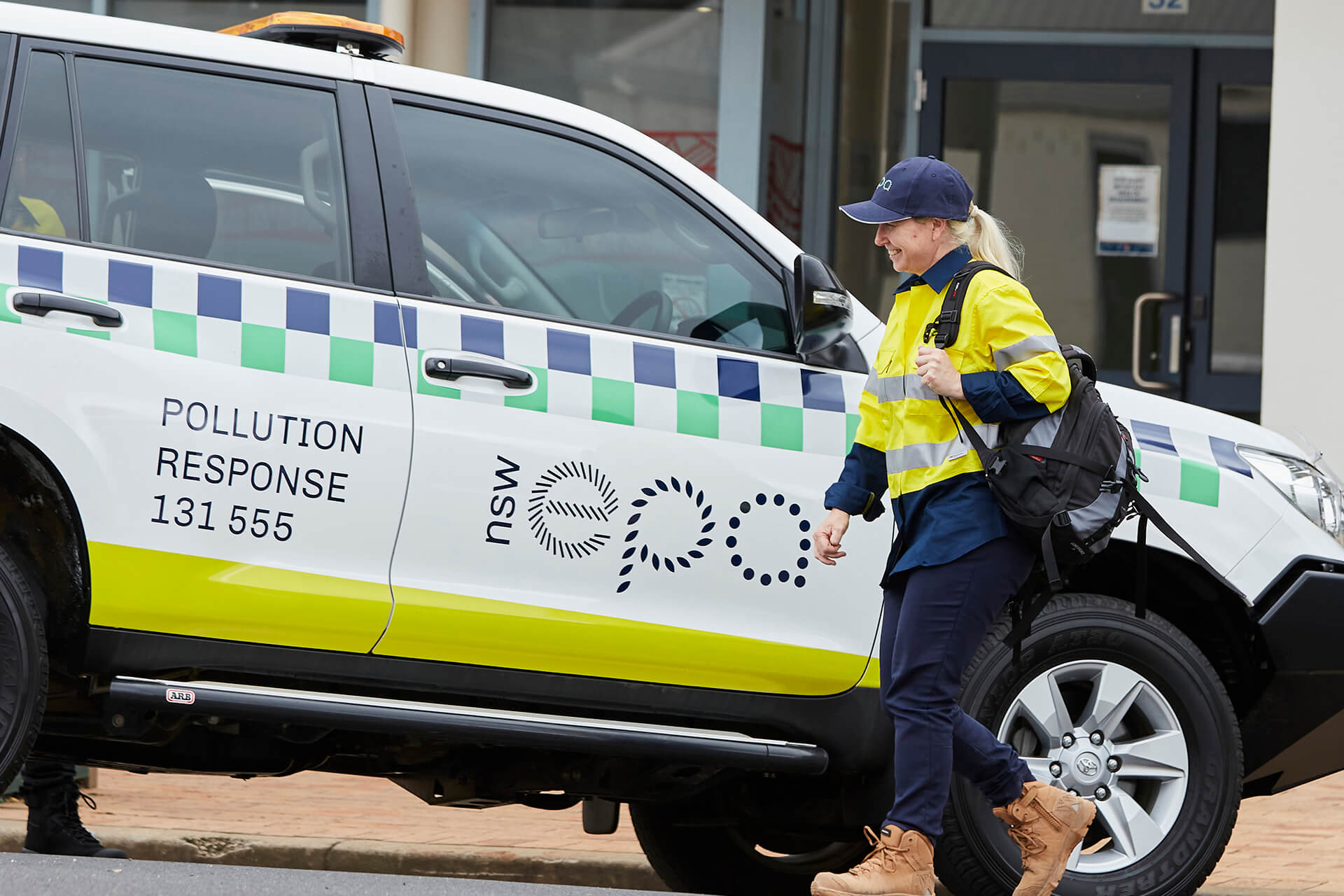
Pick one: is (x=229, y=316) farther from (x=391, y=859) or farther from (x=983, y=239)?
(x=391, y=859)

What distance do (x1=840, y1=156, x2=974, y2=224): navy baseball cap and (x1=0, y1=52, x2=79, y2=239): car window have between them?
168cm

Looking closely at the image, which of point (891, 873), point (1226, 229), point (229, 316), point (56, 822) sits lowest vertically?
point (56, 822)

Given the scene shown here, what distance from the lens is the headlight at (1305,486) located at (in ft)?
13.9

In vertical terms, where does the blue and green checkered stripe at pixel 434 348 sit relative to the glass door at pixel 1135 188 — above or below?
below

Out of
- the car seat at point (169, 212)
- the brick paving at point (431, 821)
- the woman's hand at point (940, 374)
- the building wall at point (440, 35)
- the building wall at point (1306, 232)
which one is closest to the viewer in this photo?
the woman's hand at point (940, 374)

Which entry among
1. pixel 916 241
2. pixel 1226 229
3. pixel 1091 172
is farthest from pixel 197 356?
pixel 1226 229

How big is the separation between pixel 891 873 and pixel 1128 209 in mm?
5800

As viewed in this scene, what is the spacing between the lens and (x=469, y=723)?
12.4ft

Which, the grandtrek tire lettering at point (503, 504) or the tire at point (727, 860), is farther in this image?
the tire at point (727, 860)

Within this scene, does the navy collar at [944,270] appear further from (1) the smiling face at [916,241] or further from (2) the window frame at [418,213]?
(2) the window frame at [418,213]

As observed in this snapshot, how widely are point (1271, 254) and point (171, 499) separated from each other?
5.00 m

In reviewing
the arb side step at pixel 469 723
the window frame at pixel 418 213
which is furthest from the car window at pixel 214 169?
the arb side step at pixel 469 723

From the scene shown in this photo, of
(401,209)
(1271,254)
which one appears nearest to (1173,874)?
(401,209)

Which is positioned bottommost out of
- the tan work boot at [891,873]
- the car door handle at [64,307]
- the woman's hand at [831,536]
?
the tan work boot at [891,873]
